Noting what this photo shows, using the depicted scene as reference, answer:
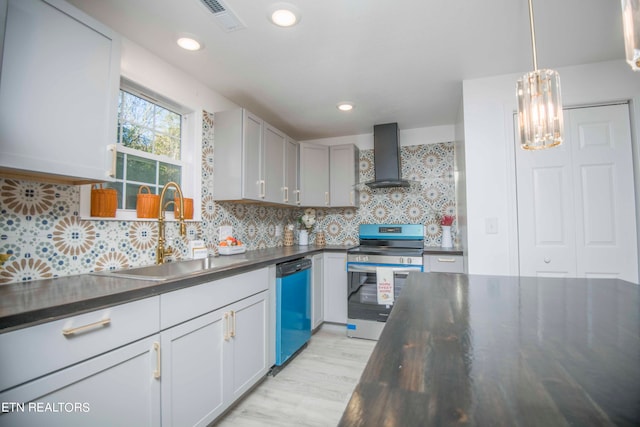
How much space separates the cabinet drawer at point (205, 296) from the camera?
1412mm

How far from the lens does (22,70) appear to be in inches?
45.8

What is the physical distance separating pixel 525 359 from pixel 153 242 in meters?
2.10

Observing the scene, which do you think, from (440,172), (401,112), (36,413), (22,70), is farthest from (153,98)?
(440,172)

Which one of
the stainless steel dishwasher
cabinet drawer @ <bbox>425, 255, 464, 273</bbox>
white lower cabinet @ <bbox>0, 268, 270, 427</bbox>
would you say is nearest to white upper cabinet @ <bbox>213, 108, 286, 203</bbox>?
the stainless steel dishwasher

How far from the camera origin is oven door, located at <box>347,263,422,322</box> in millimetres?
3015

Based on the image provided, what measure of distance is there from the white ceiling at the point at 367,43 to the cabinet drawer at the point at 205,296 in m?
1.53

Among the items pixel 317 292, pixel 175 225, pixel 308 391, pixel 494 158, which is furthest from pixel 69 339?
pixel 494 158

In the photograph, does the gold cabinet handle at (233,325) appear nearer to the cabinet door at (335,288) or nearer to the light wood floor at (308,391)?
the light wood floor at (308,391)

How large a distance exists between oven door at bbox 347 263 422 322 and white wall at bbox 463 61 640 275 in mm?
842

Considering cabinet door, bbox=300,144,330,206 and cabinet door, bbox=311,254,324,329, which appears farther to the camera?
cabinet door, bbox=300,144,330,206

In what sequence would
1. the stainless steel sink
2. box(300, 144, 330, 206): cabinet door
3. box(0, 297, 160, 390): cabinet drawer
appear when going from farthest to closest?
box(300, 144, 330, 206): cabinet door, the stainless steel sink, box(0, 297, 160, 390): cabinet drawer

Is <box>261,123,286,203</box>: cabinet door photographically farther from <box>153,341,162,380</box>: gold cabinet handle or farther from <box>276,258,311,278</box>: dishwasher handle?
<box>153,341,162,380</box>: gold cabinet handle

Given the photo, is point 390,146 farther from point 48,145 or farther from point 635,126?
point 48,145

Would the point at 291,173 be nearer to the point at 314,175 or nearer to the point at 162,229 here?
the point at 314,175
